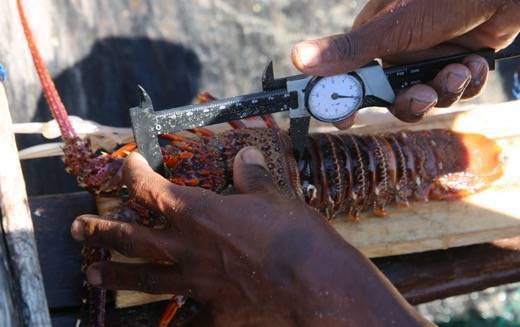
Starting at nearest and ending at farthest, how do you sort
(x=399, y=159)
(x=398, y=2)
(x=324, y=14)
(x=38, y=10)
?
(x=398, y=2) < (x=399, y=159) < (x=38, y=10) < (x=324, y=14)

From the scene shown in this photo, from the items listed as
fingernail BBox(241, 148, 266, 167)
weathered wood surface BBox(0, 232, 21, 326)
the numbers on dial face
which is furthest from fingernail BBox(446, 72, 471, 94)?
weathered wood surface BBox(0, 232, 21, 326)

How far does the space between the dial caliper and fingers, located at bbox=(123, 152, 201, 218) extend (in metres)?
0.21

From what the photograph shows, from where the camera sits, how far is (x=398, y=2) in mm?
2928

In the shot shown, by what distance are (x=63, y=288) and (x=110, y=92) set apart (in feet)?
7.38

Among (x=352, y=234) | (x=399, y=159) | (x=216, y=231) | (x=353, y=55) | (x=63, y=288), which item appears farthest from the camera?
(x=399, y=159)

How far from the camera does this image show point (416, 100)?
9.76 ft

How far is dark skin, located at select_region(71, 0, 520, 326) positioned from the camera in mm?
2193

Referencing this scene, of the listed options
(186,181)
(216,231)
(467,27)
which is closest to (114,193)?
(186,181)

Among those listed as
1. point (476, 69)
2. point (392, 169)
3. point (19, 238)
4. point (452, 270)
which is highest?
point (476, 69)

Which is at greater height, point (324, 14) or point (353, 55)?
point (324, 14)

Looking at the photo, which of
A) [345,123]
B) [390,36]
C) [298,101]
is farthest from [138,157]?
[390,36]

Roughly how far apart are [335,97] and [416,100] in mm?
414

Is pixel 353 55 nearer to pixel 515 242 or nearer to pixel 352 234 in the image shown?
pixel 352 234

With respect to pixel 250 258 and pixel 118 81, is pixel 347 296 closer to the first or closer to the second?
pixel 250 258
